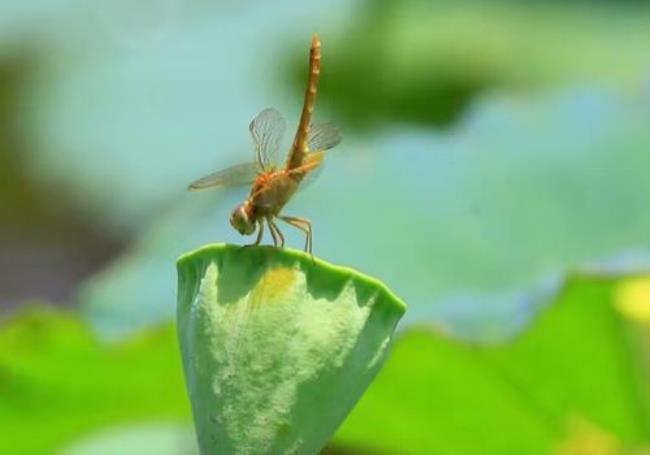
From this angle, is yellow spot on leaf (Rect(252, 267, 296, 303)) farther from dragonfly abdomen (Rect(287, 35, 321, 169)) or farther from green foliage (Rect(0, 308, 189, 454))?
green foliage (Rect(0, 308, 189, 454))

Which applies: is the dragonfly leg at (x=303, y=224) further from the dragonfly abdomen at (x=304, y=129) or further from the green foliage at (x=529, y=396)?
the green foliage at (x=529, y=396)

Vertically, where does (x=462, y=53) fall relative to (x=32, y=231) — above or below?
above

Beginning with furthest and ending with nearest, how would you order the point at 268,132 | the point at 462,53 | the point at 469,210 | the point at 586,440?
the point at 462,53, the point at 469,210, the point at 586,440, the point at 268,132

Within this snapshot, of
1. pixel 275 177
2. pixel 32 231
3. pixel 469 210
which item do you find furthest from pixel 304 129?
pixel 32 231

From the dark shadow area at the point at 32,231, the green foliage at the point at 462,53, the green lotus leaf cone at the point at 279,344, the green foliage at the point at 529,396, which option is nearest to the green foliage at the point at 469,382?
the green foliage at the point at 529,396

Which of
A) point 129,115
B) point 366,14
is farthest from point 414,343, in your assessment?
point 129,115

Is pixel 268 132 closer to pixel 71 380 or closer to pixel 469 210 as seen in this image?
pixel 71 380
